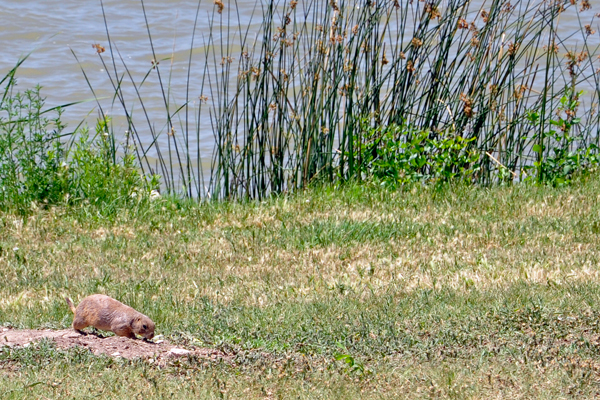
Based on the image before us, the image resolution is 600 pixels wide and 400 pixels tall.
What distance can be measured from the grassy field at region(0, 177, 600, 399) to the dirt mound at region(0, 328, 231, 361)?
0.11 m

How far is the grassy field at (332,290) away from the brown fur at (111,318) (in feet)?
0.67

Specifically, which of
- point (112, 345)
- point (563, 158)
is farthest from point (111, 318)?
point (563, 158)

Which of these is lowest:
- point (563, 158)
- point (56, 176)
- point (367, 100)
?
point (56, 176)

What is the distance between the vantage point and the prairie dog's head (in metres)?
4.34

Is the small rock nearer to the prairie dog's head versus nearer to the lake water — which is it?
the prairie dog's head

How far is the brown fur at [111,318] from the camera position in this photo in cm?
434

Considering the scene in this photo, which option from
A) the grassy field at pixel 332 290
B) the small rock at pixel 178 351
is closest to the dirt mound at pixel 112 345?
the small rock at pixel 178 351

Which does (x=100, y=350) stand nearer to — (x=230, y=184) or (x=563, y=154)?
(x=230, y=184)

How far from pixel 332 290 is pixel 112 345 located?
150 cm

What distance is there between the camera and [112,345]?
14.1ft

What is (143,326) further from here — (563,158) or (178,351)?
(563,158)

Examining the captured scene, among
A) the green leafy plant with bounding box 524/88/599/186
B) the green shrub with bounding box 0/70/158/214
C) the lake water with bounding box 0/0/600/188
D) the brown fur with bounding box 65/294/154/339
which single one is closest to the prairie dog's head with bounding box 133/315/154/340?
the brown fur with bounding box 65/294/154/339

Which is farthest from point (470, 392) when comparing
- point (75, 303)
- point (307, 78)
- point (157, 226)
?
point (307, 78)

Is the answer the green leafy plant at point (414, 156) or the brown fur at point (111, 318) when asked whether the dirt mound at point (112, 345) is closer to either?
the brown fur at point (111, 318)
